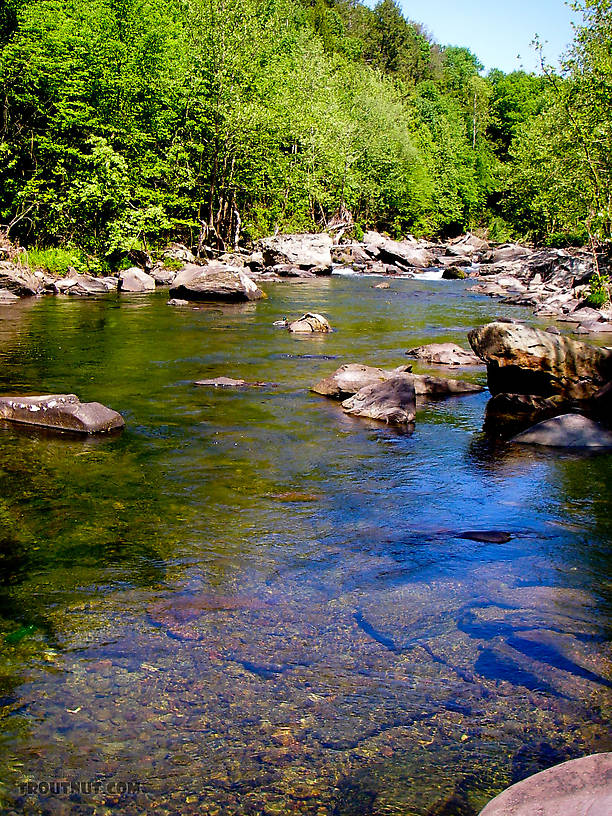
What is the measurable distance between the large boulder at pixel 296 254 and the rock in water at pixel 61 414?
26.1m

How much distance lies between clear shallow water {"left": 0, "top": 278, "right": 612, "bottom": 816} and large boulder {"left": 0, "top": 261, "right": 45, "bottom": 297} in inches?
583

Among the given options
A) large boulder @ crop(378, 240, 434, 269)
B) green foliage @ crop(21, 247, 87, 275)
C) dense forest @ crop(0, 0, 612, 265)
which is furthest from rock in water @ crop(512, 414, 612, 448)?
large boulder @ crop(378, 240, 434, 269)

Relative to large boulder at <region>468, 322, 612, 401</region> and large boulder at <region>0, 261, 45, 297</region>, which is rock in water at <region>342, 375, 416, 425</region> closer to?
large boulder at <region>468, 322, 612, 401</region>

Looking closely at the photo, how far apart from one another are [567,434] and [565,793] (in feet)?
23.1

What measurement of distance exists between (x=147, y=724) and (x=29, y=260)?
81.2ft

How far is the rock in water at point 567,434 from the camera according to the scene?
9.01m

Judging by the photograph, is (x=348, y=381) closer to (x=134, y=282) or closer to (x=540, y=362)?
(x=540, y=362)

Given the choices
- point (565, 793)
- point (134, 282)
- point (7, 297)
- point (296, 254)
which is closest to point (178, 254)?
point (134, 282)

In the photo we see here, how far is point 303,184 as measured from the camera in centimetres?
4028

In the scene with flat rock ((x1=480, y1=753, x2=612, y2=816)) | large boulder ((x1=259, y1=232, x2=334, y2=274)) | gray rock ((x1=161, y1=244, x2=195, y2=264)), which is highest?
large boulder ((x1=259, y1=232, x2=334, y2=274))

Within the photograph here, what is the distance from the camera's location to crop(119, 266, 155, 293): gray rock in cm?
2541

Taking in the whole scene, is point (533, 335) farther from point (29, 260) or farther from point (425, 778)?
point (29, 260)

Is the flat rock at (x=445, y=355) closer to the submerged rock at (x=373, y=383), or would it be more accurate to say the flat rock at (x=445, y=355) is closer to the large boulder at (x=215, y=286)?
the submerged rock at (x=373, y=383)

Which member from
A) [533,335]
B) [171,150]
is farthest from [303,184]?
[533,335]
